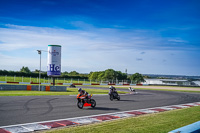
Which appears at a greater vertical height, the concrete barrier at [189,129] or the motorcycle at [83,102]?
the concrete barrier at [189,129]

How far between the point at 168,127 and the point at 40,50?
78.2 feet

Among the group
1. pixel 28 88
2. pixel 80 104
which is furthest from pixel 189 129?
pixel 28 88

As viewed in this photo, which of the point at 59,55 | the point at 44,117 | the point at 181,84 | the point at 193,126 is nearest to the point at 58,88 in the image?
the point at 59,55

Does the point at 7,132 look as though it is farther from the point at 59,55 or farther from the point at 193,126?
the point at 59,55

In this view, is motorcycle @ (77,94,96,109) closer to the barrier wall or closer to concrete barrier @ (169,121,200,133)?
concrete barrier @ (169,121,200,133)

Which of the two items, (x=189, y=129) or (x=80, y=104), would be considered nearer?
(x=189, y=129)

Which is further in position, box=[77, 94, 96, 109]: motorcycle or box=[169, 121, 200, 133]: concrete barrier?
box=[77, 94, 96, 109]: motorcycle

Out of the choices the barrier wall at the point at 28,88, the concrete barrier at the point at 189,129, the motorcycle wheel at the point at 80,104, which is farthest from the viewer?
the barrier wall at the point at 28,88

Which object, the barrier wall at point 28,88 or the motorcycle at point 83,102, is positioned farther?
the barrier wall at point 28,88

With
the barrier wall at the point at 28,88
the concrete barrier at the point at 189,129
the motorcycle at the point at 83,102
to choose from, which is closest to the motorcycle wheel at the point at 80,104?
the motorcycle at the point at 83,102

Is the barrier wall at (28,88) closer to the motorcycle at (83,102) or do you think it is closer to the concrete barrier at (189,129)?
the motorcycle at (83,102)

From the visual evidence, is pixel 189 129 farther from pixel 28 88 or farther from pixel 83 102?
pixel 28 88

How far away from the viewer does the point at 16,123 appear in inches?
340

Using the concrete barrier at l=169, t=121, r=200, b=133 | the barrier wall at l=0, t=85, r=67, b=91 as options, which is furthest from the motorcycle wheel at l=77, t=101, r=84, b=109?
the barrier wall at l=0, t=85, r=67, b=91
